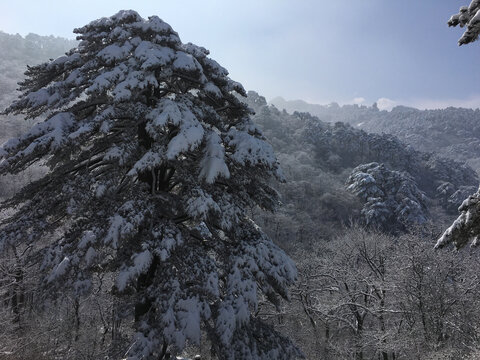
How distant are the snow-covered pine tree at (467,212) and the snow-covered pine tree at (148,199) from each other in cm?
325

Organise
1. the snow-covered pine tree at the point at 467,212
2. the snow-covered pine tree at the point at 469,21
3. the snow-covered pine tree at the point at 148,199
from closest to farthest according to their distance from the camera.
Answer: the snow-covered pine tree at the point at 469,21 < the snow-covered pine tree at the point at 467,212 < the snow-covered pine tree at the point at 148,199

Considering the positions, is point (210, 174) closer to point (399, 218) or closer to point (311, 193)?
point (399, 218)

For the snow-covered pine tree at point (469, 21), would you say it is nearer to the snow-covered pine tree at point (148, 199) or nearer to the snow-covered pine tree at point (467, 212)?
the snow-covered pine tree at point (467, 212)

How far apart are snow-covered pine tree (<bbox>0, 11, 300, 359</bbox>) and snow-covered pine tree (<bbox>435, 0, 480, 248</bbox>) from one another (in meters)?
3.25

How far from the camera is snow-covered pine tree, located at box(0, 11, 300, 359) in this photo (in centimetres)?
574

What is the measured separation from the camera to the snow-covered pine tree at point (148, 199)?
574cm

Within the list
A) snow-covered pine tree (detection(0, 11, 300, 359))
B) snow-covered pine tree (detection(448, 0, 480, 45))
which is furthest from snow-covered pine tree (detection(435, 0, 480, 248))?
snow-covered pine tree (detection(0, 11, 300, 359))

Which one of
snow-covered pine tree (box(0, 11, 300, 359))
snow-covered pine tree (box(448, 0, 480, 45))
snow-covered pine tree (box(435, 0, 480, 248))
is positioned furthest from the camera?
snow-covered pine tree (box(0, 11, 300, 359))

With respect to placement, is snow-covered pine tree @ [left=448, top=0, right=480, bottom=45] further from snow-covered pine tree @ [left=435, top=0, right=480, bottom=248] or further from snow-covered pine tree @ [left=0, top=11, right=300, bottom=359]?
snow-covered pine tree @ [left=0, top=11, right=300, bottom=359]

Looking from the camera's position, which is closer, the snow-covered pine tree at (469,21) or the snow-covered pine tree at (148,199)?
the snow-covered pine tree at (469,21)

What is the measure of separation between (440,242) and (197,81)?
5.48 metres

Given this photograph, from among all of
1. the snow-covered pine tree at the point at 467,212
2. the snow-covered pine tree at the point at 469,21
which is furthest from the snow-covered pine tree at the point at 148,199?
the snow-covered pine tree at the point at 469,21

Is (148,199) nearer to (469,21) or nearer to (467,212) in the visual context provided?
(467,212)

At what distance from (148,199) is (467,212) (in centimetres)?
493
